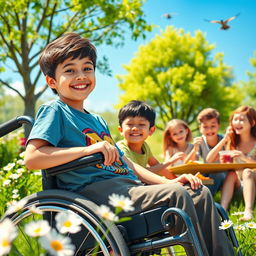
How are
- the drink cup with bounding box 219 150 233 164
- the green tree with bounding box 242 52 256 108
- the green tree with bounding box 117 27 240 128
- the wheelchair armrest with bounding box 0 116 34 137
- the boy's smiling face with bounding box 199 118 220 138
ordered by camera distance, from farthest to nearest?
the green tree with bounding box 242 52 256 108
the green tree with bounding box 117 27 240 128
the boy's smiling face with bounding box 199 118 220 138
the drink cup with bounding box 219 150 233 164
the wheelchair armrest with bounding box 0 116 34 137

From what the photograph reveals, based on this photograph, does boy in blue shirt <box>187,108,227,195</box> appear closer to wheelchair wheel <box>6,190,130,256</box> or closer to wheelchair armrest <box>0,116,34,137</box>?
wheelchair armrest <box>0,116,34,137</box>

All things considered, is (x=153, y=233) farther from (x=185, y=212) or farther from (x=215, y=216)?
(x=215, y=216)

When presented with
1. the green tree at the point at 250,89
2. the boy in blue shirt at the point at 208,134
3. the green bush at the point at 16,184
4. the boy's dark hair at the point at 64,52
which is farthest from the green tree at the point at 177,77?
the boy's dark hair at the point at 64,52

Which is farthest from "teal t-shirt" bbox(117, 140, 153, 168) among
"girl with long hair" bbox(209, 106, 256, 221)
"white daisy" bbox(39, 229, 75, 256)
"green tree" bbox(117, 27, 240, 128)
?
"green tree" bbox(117, 27, 240, 128)

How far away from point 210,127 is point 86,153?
3.38 m

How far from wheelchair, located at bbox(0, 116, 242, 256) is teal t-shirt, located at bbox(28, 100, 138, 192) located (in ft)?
0.42

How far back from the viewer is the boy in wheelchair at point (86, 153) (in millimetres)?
1564

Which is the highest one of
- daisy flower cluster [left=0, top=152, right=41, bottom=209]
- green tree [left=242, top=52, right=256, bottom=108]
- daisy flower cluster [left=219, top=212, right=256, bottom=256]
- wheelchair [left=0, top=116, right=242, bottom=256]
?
green tree [left=242, top=52, right=256, bottom=108]

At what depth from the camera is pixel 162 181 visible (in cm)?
207

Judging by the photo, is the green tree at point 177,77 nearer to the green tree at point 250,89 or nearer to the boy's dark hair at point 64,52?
the green tree at point 250,89

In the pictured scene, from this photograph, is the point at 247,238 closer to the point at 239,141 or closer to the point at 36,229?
the point at 36,229

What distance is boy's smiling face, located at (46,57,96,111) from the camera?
186cm

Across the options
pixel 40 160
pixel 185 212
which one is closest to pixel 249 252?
pixel 185 212

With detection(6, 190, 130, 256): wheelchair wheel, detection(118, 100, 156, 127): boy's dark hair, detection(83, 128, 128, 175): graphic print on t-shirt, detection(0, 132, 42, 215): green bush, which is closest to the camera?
detection(6, 190, 130, 256): wheelchair wheel
